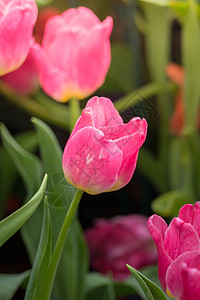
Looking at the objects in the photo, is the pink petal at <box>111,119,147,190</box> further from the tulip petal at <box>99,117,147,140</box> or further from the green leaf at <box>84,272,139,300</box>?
the green leaf at <box>84,272,139,300</box>

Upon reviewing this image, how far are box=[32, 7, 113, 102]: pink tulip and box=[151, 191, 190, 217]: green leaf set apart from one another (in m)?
0.19

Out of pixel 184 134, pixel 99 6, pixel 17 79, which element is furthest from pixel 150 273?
pixel 99 6

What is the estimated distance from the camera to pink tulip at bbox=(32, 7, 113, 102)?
1.29 ft

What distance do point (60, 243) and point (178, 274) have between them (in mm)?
65

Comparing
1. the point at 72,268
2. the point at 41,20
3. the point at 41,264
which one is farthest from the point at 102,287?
the point at 41,20

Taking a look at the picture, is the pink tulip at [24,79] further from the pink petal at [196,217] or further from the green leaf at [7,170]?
the pink petal at [196,217]

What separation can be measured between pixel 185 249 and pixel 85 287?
0.24 metres

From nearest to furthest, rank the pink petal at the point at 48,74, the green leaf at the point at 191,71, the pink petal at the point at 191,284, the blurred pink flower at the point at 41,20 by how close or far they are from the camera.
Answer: the pink petal at the point at 191,284
the pink petal at the point at 48,74
the green leaf at the point at 191,71
the blurred pink flower at the point at 41,20

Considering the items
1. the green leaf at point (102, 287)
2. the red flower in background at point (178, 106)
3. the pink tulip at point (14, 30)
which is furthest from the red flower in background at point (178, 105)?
the pink tulip at point (14, 30)

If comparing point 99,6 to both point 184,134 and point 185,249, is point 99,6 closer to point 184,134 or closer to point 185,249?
point 184,134

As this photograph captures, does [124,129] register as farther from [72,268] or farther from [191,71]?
[191,71]

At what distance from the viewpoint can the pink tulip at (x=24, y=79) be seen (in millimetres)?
653

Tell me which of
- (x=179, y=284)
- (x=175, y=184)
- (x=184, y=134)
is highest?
(x=179, y=284)

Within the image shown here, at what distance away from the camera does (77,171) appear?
0.92ft
